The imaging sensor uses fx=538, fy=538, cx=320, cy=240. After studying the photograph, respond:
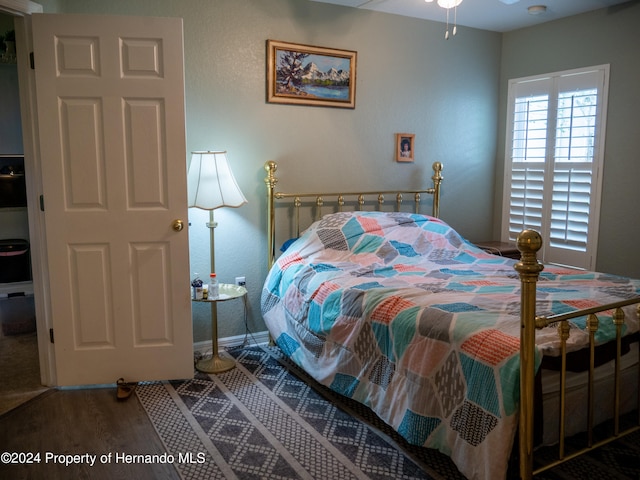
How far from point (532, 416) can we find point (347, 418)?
1153 millimetres

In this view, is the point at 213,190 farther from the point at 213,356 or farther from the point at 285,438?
the point at 285,438

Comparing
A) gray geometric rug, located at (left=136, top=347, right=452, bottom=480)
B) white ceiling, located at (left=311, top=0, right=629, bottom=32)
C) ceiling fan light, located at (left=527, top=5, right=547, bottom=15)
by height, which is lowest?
gray geometric rug, located at (left=136, top=347, right=452, bottom=480)

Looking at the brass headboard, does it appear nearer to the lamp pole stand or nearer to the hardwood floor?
the lamp pole stand

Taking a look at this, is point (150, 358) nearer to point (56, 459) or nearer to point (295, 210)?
point (56, 459)

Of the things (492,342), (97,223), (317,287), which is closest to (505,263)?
(317,287)

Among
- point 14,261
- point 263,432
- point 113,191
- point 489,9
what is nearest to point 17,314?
point 14,261

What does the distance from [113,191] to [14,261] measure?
3059 mm

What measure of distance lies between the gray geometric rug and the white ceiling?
2671 millimetres

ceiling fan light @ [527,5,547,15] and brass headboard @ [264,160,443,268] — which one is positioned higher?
ceiling fan light @ [527,5,547,15]

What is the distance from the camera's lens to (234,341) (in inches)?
148

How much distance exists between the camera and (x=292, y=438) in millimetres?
2518

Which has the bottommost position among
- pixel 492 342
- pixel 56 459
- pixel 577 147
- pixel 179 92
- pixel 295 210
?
pixel 56 459

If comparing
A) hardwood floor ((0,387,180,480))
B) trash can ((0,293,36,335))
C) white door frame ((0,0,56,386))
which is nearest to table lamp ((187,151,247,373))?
hardwood floor ((0,387,180,480))

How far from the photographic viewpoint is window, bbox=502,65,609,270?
3961 mm
